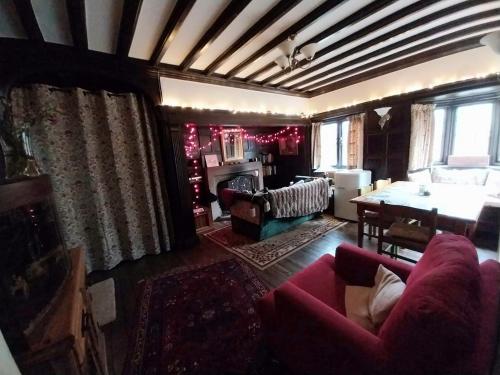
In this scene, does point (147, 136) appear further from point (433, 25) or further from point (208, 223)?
point (433, 25)

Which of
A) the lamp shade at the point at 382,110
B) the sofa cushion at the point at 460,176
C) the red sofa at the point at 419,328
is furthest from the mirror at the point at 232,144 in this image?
the red sofa at the point at 419,328

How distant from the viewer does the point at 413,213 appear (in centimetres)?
207

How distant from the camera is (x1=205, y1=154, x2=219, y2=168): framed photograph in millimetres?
4656

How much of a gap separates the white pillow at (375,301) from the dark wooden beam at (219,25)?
2.33 m

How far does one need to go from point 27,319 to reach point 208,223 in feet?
11.1

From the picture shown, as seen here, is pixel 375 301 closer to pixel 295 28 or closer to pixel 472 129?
pixel 295 28

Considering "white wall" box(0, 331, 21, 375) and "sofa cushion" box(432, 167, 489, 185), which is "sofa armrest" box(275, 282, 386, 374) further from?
"sofa cushion" box(432, 167, 489, 185)

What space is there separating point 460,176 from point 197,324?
4.36m

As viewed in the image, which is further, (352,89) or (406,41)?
(352,89)

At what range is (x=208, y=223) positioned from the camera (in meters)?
4.30

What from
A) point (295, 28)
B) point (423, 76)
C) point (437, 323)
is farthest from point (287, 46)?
point (423, 76)

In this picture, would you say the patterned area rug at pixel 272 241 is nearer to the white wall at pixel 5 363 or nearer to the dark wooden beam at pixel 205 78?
the white wall at pixel 5 363

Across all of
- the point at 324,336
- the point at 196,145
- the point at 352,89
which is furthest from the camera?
the point at 196,145

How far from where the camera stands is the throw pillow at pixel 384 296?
1.03 meters
